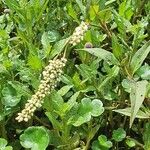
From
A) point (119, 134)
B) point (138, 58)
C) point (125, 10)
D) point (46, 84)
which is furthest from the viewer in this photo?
point (125, 10)

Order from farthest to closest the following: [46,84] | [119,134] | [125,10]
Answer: [125,10]
[119,134]
[46,84]

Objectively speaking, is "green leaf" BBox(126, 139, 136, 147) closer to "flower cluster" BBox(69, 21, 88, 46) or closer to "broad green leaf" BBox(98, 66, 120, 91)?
"broad green leaf" BBox(98, 66, 120, 91)

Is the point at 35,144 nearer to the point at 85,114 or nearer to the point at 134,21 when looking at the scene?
the point at 85,114

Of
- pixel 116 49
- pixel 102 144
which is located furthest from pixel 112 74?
pixel 102 144

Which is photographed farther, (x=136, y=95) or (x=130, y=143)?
(x=130, y=143)

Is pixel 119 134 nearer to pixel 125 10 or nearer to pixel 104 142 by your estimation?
pixel 104 142

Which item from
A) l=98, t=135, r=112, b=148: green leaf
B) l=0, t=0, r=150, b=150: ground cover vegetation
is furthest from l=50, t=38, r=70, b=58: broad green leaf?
l=98, t=135, r=112, b=148: green leaf

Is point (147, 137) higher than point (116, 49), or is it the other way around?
point (116, 49)
